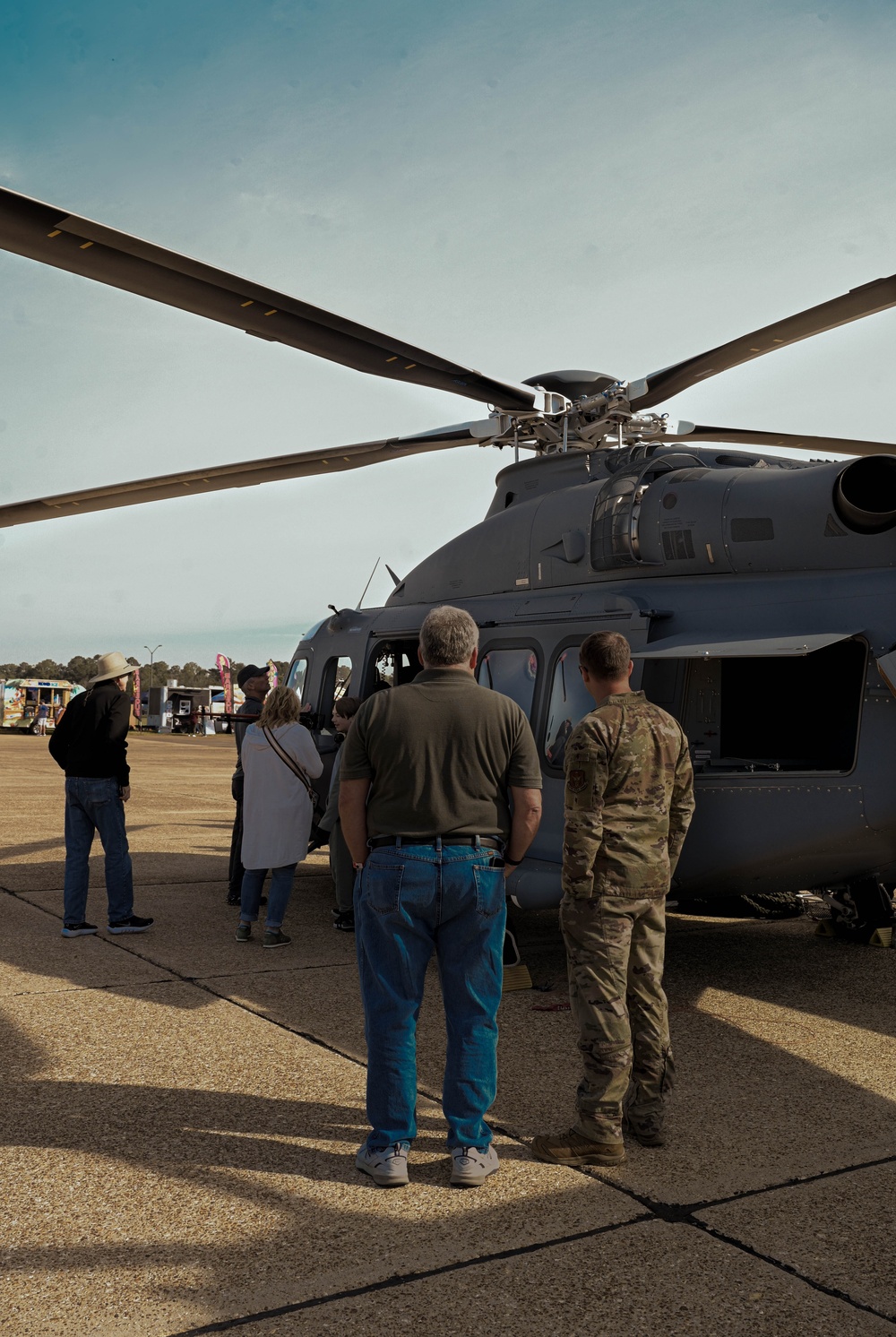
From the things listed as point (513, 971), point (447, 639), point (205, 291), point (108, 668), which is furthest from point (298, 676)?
point (447, 639)

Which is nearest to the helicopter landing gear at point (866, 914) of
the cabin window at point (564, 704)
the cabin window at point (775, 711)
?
the cabin window at point (775, 711)

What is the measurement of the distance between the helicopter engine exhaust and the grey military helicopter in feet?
0.04

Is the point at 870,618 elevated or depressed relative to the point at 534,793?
elevated

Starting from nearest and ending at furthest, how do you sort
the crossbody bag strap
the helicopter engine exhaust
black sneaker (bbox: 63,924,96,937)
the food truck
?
the helicopter engine exhaust, the crossbody bag strap, black sneaker (bbox: 63,924,96,937), the food truck

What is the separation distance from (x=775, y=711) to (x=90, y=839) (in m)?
4.67

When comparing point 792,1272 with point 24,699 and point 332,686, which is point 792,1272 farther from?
point 24,699

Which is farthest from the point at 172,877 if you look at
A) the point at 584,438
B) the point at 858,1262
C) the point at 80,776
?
the point at 858,1262

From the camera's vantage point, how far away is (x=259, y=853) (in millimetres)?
6938

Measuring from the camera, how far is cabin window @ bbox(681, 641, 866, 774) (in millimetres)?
6047

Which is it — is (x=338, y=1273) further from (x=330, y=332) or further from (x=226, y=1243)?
(x=330, y=332)

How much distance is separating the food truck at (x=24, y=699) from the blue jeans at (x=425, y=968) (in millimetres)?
52545

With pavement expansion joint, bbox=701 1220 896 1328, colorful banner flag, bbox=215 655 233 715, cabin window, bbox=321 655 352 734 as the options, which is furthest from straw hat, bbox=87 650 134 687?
colorful banner flag, bbox=215 655 233 715

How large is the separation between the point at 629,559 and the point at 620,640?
8.25 ft

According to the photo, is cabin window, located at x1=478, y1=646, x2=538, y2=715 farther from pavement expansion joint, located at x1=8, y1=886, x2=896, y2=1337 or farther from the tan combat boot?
the tan combat boot
